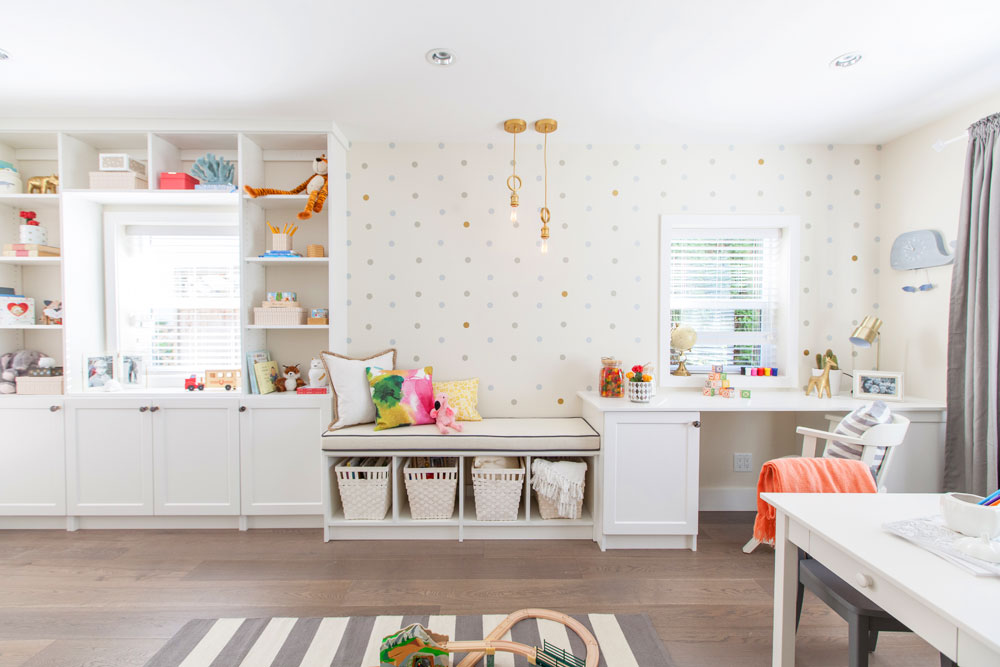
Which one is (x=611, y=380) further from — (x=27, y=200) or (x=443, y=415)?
(x=27, y=200)

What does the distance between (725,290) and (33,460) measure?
4.49m

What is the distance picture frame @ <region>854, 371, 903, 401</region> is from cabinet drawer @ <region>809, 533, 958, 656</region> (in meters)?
2.08

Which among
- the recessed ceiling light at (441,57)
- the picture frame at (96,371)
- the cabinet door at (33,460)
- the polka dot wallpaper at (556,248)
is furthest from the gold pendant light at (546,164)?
the cabinet door at (33,460)

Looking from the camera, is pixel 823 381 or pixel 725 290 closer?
pixel 823 381

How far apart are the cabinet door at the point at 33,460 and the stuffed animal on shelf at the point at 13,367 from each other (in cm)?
17

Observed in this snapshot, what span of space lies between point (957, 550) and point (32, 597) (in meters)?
3.44

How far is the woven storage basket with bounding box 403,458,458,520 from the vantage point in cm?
261

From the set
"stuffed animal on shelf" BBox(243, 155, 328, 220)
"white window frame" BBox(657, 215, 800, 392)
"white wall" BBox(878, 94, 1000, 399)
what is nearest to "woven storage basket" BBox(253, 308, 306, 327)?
"stuffed animal on shelf" BBox(243, 155, 328, 220)

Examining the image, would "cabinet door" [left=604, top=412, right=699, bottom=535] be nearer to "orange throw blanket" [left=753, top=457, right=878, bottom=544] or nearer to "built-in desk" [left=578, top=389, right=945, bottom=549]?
"built-in desk" [left=578, top=389, right=945, bottom=549]

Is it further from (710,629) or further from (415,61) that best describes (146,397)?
(710,629)

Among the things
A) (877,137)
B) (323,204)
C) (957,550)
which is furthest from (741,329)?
(323,204)

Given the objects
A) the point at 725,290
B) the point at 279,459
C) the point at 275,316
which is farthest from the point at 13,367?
the point at 725,290

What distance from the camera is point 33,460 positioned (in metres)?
2.72

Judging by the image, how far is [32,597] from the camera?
2105 millimetres
